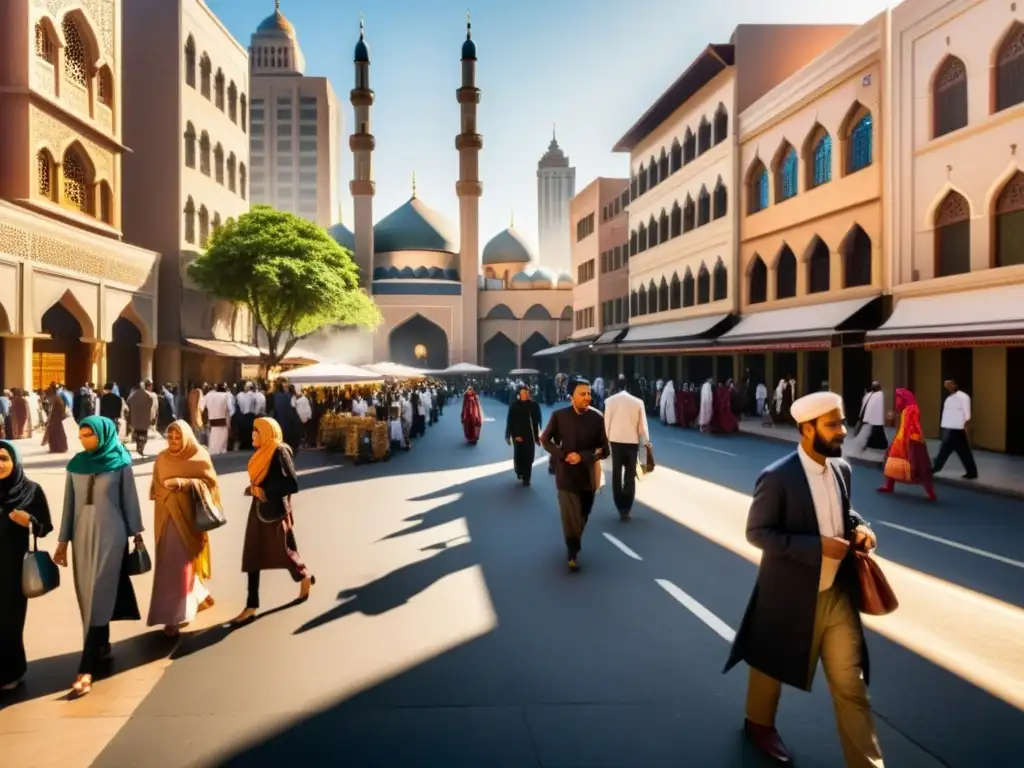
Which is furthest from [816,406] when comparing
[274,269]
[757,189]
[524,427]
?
[274,269]

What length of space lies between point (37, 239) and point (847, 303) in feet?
73.2

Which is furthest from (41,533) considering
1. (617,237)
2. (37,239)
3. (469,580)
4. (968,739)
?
(617,237)

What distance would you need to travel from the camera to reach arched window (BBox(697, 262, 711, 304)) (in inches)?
1315

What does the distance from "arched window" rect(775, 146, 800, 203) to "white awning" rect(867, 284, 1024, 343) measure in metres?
7.38

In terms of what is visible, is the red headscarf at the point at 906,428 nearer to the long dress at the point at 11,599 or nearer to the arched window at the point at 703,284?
the long dress at the point at 11,599

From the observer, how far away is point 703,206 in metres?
34.0

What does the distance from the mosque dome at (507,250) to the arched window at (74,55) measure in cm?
5147

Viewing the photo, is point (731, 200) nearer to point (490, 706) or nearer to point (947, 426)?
point (947, 426)

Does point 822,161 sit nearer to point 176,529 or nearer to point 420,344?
point 176,529

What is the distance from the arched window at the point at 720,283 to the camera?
3166cm

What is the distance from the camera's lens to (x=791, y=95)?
85.8ft

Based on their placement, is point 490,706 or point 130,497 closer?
point 490,706

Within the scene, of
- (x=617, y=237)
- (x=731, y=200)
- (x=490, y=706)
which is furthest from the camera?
(x=617, y=237)

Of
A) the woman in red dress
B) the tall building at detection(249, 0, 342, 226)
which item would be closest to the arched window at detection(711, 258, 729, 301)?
the woman in red dress
